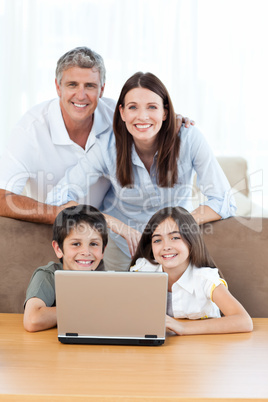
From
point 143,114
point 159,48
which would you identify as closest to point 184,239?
point 143,114

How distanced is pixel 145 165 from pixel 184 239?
573 mm

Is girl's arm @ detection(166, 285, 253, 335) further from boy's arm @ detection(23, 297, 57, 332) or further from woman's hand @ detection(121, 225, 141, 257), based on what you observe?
woman's hand @ detection(121, 225, 141, 257)

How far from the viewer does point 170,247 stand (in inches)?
71.8

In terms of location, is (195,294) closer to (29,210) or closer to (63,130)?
(29,210)

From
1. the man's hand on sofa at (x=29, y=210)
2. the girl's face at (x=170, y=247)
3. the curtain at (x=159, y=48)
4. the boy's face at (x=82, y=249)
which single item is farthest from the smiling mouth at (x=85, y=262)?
the curtain at (x=159, y=48)

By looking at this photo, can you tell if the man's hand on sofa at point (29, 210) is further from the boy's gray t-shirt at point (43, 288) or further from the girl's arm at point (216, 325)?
the girl's arm at point (216, 325)

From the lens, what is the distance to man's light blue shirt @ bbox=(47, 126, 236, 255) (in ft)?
7.49

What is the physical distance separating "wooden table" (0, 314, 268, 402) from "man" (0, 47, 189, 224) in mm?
1013

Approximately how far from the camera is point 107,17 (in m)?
3.75

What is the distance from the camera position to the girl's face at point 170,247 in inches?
71.7

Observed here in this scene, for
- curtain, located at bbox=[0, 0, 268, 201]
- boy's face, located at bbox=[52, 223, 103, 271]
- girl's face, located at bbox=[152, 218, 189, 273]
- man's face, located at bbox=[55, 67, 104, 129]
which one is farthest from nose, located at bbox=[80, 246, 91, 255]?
curtain, located at bbox=[0, 0, 268, 201]

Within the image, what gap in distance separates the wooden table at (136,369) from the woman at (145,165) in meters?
0.81

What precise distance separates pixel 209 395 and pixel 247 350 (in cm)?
33

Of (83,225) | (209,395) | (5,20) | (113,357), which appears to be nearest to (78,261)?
(83,225)
